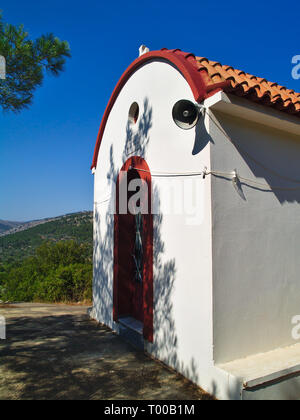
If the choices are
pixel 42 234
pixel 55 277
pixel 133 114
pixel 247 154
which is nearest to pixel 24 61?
pixel 133 114

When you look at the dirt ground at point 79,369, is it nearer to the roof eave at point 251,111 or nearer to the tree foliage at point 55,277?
the roof eave at point 251,111

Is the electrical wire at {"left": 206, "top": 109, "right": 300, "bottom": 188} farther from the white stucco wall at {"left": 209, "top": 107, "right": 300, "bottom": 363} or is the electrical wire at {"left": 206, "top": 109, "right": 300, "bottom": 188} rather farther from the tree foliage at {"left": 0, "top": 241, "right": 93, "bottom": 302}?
the tree foliage at {"left": 0, "top": 241, "right": 93, "bottom": 302}

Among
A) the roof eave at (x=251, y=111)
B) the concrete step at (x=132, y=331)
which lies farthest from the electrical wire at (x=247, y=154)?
the concrete step at (x=132, y=331)

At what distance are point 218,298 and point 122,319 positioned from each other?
2.74 m

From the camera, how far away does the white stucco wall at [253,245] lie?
353cm

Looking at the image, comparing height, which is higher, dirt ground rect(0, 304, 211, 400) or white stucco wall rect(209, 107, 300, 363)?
white stucco wall rect(209, 107, 300, 363)

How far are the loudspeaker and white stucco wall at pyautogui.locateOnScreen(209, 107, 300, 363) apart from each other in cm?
28

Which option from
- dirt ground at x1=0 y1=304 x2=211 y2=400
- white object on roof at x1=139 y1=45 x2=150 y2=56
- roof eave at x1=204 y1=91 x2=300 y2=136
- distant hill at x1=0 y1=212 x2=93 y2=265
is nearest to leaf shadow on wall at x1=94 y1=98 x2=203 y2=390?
dirt ground at x1=0 y1=304 x2=211 y2=400

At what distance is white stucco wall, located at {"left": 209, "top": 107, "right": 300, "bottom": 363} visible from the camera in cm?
353

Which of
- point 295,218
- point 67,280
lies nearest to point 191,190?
point 295,218

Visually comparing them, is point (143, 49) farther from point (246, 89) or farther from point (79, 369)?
point (79, 369)
